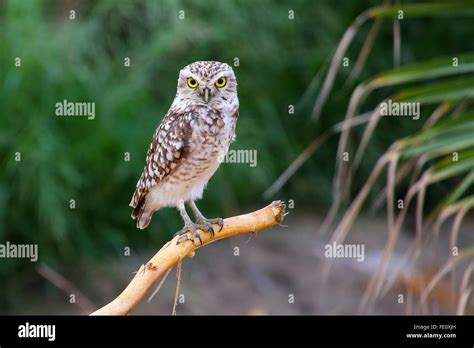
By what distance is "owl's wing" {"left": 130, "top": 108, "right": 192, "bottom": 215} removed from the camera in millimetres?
2966

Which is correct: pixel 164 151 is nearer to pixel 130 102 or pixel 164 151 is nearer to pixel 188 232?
pixel 188 232

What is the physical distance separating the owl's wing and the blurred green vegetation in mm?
2778

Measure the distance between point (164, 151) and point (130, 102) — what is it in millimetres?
3089

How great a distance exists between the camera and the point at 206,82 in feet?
8.78

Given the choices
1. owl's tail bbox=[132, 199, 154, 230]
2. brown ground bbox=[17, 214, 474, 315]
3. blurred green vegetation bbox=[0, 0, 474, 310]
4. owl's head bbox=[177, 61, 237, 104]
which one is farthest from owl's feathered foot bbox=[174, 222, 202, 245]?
brown ground bbox=[17, 214, 474, 315]

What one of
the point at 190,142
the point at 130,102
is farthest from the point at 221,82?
the point at 130,102

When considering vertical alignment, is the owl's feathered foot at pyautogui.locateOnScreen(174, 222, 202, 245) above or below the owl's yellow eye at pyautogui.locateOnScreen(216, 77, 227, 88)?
below

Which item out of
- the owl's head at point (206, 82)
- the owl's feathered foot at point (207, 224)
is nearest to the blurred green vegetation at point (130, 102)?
the owl's feathered foot at point (207, 224)

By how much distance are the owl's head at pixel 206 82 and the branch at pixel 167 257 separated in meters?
0.49

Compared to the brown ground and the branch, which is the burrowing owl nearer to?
the branch

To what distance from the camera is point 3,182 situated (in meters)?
5.89

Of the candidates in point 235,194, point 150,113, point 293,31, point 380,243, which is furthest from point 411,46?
point 150,113

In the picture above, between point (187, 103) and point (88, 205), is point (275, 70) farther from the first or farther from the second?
point (187, 103)

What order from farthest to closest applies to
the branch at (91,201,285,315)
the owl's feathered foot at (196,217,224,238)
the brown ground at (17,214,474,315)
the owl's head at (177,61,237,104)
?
1. the brown ground at (17,214,474,315)
2. the owl's feathered foot at (196,217,224,238)
3. the owl's head at (177,61,237,104)
4. the branch at (91,201,285,315)
